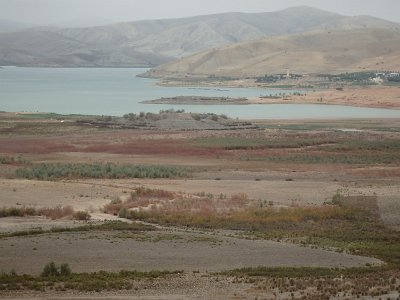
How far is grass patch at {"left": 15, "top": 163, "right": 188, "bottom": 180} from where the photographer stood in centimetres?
3759

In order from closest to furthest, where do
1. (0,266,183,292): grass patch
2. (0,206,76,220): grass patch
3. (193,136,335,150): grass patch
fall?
(0,266,183,292): grass patch < (0,206,76,220): grass patch < (193,136,335,150): grass patch

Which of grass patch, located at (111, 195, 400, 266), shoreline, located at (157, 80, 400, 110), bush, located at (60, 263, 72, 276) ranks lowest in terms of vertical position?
grass patch, located at (111, 195, 400, 266)

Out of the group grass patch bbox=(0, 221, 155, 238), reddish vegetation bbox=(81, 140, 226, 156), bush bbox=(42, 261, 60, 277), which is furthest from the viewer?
reddish vegetation bbox=(81, 140, 226, 156)

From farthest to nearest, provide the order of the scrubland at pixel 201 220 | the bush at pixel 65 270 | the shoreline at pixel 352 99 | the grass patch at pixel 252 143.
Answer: the shoreline at pixel 352 99 < the grass patch at pixel 252 143 < the bush at pixel 65 270 < the scrubland at pixel 201 220

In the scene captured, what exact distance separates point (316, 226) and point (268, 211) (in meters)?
2.47

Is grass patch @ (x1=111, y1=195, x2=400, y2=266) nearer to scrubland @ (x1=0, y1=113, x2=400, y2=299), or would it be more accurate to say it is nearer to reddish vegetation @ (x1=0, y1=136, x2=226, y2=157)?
scrubland @ (x1=0, y1=113, x2=400, y2=299)

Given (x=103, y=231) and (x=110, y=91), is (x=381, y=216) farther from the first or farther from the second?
(x=110, y=91)

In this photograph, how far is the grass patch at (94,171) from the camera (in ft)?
123

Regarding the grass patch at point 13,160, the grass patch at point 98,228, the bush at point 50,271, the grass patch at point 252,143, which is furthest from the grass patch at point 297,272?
the grass patch at point 252,143

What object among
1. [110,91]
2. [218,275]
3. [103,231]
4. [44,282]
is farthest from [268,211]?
[110,91]

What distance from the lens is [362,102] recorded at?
103375mm

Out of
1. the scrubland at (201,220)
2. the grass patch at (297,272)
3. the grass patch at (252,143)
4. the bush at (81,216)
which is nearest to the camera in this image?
the scrubland at (201,220)

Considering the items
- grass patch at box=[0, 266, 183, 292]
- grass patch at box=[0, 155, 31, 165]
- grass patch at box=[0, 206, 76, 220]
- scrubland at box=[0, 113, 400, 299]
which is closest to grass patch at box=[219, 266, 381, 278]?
scrubland at box=[0, 113, 400, 299]

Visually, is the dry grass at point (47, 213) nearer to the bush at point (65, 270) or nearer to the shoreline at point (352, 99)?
the bush at point (65, 270)
